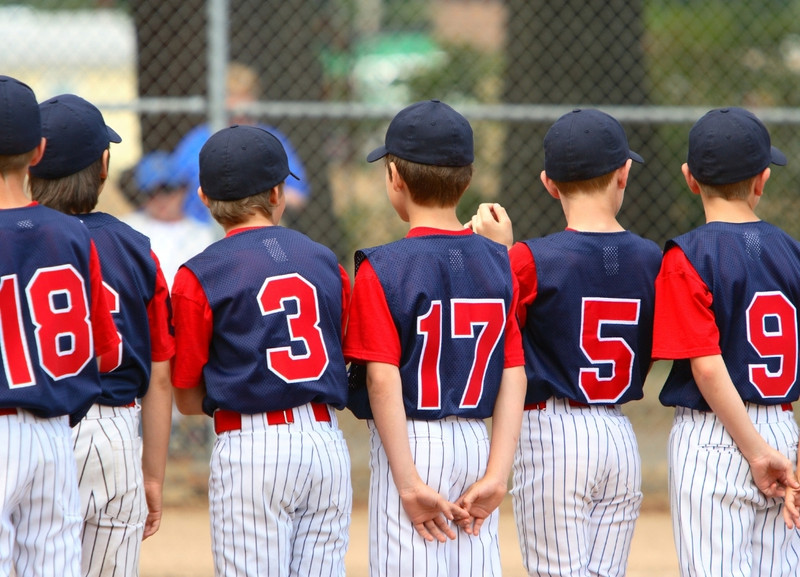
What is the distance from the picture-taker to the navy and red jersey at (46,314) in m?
2.46

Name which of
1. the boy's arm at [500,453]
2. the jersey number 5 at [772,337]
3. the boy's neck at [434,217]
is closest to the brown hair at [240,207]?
the boy's neck at [434,217]

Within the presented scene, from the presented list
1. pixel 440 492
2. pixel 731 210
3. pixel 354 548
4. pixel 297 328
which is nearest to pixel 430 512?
pixel 440 492

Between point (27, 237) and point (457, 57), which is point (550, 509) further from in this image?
point (457, 57)

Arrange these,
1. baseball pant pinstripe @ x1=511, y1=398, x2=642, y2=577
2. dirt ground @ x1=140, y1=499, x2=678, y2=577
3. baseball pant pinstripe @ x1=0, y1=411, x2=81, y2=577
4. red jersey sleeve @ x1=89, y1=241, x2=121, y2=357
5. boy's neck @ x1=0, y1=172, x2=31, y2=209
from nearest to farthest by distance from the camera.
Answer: baseball pant pinstripe @ x1=0, y1=411, x2=81, y2=577, boy's neck @ x1=0, y1=172, x2=31, y2=209, red jersey sleeve @ x1=89, y1=241, x2=121, y2=357, baseball pant pinstripe @ x1=511, y1=398, x2=642, y2=577, dirt ground @ x1=140, y1=499, x2=678, y2=577

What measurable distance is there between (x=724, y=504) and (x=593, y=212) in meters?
0.93

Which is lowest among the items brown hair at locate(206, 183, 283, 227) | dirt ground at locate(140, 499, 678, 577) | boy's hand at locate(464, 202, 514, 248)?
dirt ground at locate(140, 499, 678, 577)

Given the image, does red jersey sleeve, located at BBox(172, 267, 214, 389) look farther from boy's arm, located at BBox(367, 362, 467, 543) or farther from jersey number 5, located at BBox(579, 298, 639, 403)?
jersey number 5, located at BBox(579, 298, 639, 403)

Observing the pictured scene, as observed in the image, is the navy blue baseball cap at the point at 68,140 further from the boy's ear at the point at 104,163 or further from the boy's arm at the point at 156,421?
the boy's arm at the point at 156,421

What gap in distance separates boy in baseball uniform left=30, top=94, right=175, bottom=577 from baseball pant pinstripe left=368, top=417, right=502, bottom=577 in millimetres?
637

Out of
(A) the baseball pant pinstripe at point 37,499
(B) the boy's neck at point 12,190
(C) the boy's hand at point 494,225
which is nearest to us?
(A) the baseball pant pinstripe at point 37,499

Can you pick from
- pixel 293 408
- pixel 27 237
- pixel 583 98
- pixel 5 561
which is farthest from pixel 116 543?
pixel 583 98

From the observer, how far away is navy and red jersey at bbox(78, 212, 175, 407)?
2801 mm

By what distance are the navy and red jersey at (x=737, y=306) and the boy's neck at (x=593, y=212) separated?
8.1 inches

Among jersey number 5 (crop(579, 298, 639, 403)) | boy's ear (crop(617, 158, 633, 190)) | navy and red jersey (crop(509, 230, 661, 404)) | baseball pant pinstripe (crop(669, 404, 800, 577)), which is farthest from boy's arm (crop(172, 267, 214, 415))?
baseball pant pinstripe (crop(669, 404, 800, 577))
